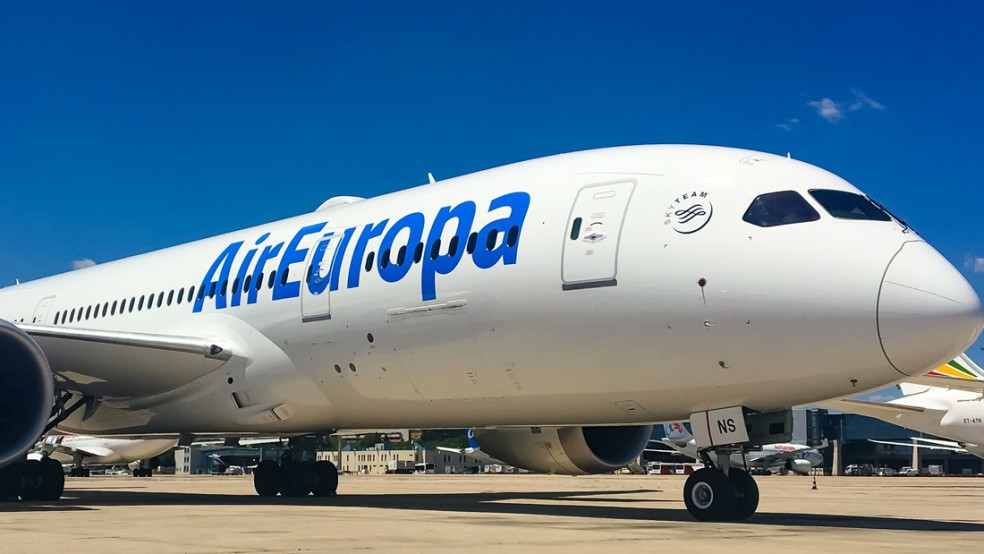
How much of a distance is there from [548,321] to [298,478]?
24.8 ft

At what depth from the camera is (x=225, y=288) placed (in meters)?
15.7

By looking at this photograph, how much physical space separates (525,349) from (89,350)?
6.33m

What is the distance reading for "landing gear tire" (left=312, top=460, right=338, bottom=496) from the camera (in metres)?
17.4

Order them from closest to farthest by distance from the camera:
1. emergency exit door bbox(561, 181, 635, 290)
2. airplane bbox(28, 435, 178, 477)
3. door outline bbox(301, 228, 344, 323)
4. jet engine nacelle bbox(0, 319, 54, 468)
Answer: emergency exit door bbox(561, 181, 635, 290) → jet engine nacelle bbox(0, 319, 54, 468) → door outline bbox(301, 228, 344, 323) → airplane bbox(28, 435, 178, 477)

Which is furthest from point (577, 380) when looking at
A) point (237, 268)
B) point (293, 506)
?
point (237, 268)

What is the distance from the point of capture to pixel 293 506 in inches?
547

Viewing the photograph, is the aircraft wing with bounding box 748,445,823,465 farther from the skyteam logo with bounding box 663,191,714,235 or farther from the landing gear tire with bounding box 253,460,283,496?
the skyteam logo with bounding box 663,191,714,235

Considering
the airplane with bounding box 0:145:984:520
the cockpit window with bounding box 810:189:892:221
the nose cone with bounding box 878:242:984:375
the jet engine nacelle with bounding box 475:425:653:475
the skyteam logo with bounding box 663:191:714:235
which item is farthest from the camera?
the jet engine nacelle with bounding box 475:425:653:475

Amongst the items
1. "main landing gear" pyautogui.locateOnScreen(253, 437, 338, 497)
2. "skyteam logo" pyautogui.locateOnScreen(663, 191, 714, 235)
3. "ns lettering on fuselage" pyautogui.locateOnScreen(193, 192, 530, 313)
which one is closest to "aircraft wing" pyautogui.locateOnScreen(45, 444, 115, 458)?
"main landing gear" pyautogui.locateOnScreen(253, 437, 338, 497)

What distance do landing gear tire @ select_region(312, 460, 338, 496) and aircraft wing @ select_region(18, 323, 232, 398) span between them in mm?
3012

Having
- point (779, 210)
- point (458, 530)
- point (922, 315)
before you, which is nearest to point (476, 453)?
point (779, 210)

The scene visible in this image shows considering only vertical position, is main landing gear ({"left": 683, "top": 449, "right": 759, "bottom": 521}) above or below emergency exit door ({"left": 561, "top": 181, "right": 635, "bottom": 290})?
below

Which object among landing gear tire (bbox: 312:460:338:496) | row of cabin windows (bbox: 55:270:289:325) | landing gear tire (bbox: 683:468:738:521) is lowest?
landing gear tire (bbox: 312:460:338:496)

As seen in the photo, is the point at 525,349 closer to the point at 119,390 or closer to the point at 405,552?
the point at 405,552
